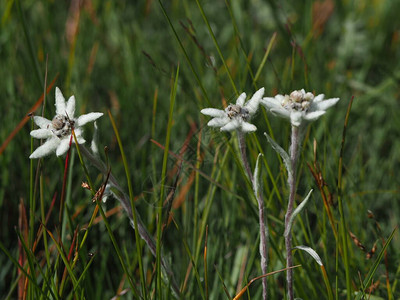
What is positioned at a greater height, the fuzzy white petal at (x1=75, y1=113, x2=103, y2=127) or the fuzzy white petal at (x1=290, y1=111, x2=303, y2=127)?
the fuzzy white petal at (x1=75, y1=113, x2=103, y2=127)

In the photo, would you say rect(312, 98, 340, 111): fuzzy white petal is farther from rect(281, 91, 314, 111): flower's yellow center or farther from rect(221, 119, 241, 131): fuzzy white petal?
rect(221, 119, 241, 131): fuzzy white petal

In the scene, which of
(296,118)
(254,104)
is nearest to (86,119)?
(254,104)

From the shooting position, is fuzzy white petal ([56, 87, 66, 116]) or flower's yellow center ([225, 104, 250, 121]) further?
fuzzy white petal ([56, 87, 66, 116])

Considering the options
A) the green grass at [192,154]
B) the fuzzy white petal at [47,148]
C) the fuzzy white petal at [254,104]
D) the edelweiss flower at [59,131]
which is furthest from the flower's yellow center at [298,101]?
the fuzzy white petal at [47,148]

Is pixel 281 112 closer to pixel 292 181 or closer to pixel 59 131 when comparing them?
pixel 292 181

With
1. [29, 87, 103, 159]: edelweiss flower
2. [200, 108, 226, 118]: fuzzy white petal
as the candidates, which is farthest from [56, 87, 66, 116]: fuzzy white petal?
[200, 108, 226, 118]: fuzzy white petal

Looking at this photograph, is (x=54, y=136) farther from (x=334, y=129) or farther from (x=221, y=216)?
(x=334, y=129)

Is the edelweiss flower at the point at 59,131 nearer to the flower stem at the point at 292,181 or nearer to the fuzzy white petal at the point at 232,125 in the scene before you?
the fuzzy white petal at the point at 232,125

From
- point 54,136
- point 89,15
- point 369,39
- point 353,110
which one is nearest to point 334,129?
point 353,110
